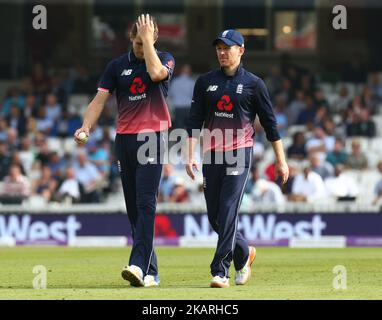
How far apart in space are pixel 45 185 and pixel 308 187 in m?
4.50

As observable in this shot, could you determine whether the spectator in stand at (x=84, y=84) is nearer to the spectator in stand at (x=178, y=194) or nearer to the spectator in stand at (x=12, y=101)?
the spectator in stand at (x=12, y=101)

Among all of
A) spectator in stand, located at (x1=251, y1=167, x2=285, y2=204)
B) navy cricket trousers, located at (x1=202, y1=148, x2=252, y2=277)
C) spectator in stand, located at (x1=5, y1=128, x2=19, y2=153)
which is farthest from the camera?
spectator in stand, located at (x1=5, y1=128, x2=19, y2=153)

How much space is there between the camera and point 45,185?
2012 cm

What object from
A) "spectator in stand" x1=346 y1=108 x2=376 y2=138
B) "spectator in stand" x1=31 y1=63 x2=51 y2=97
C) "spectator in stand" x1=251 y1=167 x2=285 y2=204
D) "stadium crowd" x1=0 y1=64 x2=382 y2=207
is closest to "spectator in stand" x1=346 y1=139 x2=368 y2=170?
"stadium crowd" x1=0 y1=64 x2=382 y2=207

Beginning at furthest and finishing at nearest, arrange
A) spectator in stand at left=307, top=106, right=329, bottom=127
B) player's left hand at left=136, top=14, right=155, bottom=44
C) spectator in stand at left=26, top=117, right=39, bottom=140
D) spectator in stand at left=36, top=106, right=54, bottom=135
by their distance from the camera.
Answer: spectator in stand at left=36, top=106, right=54, bottom=135 → spectator in stand at left=26, top=117, right=39, bottom=140 → spectator in stand at left=307, top=106, right=329, bottom=127 → player's left hand at left=136, top=14, right=155, bottom=44

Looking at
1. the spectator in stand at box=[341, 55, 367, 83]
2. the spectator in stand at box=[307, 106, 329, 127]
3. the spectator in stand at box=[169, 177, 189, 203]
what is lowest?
the spectator in stand at box=[169, 177, 189, 203]

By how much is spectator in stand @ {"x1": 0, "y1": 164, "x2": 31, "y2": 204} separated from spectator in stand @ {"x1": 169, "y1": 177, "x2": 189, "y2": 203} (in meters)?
2.44

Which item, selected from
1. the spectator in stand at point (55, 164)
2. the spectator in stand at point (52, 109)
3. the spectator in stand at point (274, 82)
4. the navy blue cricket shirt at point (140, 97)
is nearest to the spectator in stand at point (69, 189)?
the spectator in stand at point (55, 164)

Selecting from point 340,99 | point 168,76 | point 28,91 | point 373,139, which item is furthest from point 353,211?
point 168,76

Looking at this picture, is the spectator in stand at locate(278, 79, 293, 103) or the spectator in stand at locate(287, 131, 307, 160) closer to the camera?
the spectator in stand at locate(287, 131, 307, 160)

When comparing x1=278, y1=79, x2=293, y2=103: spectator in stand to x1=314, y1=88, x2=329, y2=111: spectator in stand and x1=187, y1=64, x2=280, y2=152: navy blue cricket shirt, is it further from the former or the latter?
x1=187, y1=64, x2=280, y2=152: navy blue cricket shirt

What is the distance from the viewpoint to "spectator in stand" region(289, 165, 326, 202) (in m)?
19.4

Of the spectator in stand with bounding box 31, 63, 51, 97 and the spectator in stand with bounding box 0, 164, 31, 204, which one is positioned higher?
the spectator in stand with bounding box 31, 63, 51, 97

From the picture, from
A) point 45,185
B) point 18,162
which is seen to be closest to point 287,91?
point 45,185
